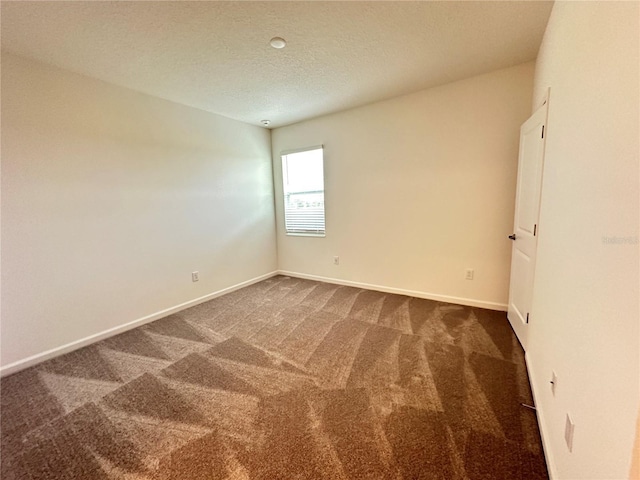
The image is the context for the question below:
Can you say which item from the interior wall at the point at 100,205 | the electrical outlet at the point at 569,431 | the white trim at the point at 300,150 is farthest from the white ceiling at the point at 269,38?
the electrical outlet at the point at 569,431

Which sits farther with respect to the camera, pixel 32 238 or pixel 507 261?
pixel 507 261

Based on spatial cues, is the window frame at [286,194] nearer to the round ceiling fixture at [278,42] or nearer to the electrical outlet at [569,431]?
the round ceiling fixture at [278,42]

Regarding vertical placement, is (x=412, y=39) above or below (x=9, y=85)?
above

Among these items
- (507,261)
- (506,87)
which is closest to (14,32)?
(506,87)

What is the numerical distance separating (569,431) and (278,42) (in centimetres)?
289

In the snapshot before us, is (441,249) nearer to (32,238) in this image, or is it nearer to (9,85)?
(32,238)

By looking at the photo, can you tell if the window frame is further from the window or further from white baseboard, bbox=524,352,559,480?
white baseboard, bbox=524,352,559,480

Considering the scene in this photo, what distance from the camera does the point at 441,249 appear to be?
327cm

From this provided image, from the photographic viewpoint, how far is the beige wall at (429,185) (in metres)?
2.83

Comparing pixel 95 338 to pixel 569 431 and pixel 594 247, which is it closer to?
pixel 569 431

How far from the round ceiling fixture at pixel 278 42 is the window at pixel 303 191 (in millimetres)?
1942

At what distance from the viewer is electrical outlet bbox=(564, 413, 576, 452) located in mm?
1065

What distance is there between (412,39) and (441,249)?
223cm

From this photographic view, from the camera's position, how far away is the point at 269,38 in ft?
6.63
